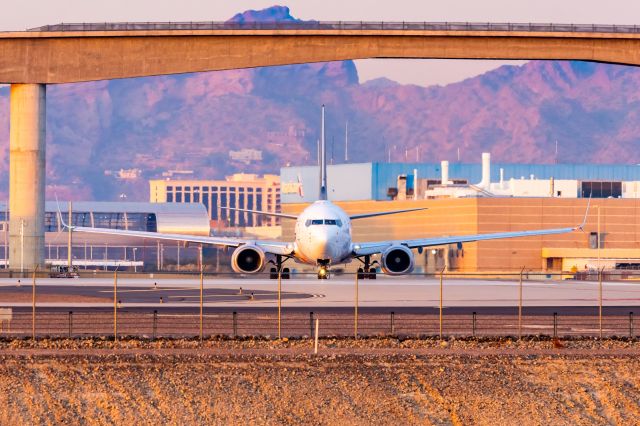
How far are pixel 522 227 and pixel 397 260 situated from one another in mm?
67246

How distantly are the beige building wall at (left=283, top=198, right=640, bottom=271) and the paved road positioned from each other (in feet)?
193

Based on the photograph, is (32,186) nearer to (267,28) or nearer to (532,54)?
(267,28)

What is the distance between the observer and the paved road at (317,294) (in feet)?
199

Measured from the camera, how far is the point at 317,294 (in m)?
68.5

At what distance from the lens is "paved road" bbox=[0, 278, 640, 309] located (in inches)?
2391

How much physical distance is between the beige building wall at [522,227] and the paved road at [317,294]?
193ft

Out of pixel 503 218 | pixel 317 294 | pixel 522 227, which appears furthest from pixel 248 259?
pixel 522 227

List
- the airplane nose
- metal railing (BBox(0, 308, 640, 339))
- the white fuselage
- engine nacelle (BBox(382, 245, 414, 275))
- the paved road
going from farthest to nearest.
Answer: engine nacelle (BBox(382, 245, 414, 275)), the white fuselage, the airplane nose, the paved road, metal railing (BBox(0, 308, 640, 339))

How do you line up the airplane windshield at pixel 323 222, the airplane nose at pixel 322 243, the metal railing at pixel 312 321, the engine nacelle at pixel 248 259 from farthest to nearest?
the engine nacelle at pixel 248 259
the airplane windshield at pixel 323 222
the airplane nose at pixel 322 243
the metal railing at pixel 312 321

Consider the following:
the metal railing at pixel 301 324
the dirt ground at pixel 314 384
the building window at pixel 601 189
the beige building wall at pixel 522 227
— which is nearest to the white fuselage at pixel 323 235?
the metal railing at pixel 301 324

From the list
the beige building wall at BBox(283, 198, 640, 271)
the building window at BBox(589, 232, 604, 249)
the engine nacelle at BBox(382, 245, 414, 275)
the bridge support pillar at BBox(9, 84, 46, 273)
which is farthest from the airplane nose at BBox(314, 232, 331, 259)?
the building window at BBox(589, 232, 604, 249)

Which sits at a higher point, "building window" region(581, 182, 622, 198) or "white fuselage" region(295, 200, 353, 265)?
"building window" region(581, 182, 622, 198)

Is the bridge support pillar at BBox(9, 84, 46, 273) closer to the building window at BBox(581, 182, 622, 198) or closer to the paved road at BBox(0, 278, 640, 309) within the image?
the paved road at BBox(0, 278, 640, 309)

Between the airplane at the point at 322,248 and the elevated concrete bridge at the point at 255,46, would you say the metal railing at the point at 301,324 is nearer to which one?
the airplane at the point at 322,248
